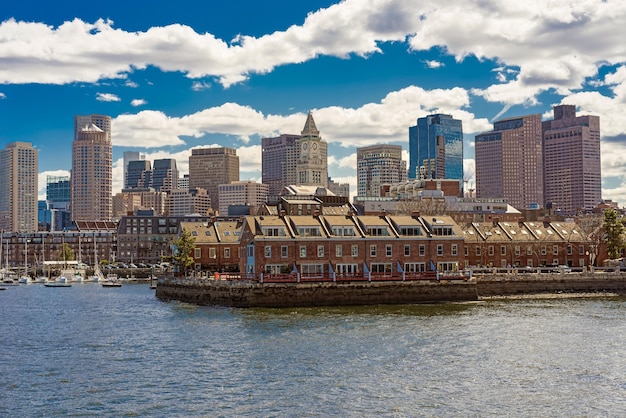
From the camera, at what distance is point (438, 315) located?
7925 centimetres

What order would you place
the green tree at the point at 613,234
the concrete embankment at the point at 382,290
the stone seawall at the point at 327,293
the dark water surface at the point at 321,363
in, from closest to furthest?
the dark water surface at the point at 321,363 < the stone seawall at the point at 327,293 < the concrete embankment at the point at 382,290 < the green tree at the point at 613,234

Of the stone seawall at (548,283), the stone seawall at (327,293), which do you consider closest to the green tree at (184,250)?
the stone seawall at (327,293)

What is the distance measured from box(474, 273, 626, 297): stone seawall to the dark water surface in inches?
640

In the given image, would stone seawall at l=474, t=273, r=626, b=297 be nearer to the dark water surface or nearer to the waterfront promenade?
the waterfront promenade

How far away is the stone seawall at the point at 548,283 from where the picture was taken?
10031 centimetres

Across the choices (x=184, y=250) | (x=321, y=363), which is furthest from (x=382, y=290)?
(x=321, y=363)

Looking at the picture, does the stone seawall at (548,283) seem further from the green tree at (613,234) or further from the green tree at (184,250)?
the green tree at (184,250)

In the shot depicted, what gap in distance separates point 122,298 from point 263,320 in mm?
49653

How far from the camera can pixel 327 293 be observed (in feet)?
289

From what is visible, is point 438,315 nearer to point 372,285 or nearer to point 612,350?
point 372,285

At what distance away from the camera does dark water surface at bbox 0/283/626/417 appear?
1668 inches

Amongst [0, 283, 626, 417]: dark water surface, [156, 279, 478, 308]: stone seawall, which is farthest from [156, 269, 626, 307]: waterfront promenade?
[0, 283, 626, 417]: dark water surface

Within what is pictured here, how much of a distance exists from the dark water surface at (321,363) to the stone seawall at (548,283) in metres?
16.3

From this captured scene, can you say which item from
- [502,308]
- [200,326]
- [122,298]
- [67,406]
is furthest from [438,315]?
[122,298]
